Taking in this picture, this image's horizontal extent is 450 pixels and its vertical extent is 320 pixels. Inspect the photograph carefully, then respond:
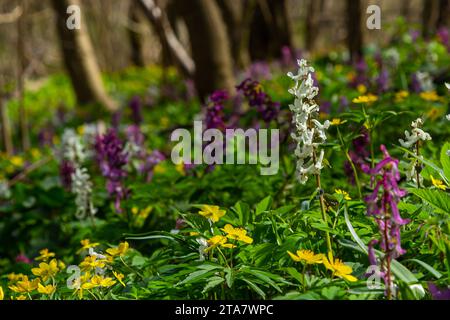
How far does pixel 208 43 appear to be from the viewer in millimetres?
6234

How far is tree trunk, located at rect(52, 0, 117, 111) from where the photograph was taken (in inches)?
369

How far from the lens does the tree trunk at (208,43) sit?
243 inches

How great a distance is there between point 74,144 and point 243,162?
1.50m

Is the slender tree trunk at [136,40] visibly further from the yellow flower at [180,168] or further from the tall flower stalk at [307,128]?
the tall flower stalk at [307,128]

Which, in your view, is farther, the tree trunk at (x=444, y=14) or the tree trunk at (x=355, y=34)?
the tree trunk at (x=444, y=14)

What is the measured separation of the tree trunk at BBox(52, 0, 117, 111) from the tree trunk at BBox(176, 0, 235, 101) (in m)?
3.45

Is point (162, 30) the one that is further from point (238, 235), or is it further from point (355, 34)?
point (238, 235)

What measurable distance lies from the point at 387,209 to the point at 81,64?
8482 millimetres

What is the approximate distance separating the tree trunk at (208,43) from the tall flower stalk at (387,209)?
4.69 metres

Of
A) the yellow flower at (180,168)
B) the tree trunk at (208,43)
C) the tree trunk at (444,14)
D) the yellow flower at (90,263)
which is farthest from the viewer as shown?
the tree trunk at (444,14)

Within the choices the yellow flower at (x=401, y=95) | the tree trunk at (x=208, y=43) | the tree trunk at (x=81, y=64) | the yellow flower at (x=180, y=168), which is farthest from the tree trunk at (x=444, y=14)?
the yellow flower at (x=180, y=168)

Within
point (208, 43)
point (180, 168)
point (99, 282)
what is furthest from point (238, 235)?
point (208, 43)
